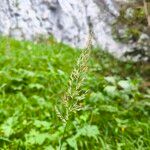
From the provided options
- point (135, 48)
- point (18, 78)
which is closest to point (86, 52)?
point (18, 78)

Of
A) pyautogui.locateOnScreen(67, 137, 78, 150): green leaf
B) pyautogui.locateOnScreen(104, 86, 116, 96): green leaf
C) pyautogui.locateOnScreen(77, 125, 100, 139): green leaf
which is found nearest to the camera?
pyautogui.locateOnScreen(67, 137, 78, 150): green leaf

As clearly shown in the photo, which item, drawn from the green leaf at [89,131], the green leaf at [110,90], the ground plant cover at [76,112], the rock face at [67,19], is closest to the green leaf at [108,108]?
the ground plant cover at [76,112]

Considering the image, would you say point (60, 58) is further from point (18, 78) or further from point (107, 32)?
point (18, 78)

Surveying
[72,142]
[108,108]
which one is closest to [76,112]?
[108,108]

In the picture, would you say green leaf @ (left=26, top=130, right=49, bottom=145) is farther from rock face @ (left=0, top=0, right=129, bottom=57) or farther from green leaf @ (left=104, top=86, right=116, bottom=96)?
green leaf @ (left=104, top=86, right=116, bottom=96)

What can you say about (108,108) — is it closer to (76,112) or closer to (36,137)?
(76,112)

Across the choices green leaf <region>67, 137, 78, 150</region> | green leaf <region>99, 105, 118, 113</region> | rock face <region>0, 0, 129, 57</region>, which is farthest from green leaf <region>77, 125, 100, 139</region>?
rock face <region>0, 0, 129, 57</region>
